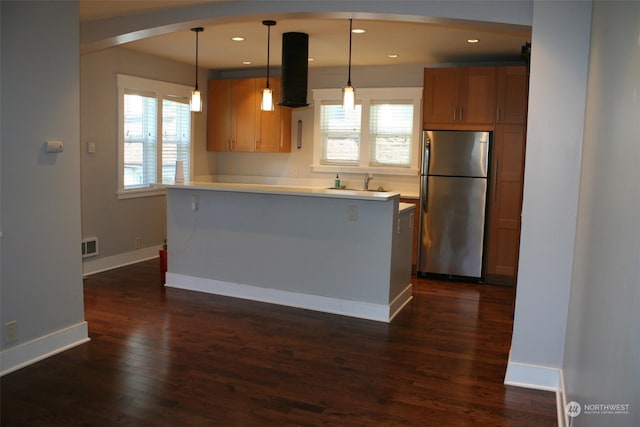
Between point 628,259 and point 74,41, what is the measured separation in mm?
3430

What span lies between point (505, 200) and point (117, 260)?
430cm

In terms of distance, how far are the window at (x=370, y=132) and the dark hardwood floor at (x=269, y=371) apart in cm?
254

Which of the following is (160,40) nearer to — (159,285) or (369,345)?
(159,285)

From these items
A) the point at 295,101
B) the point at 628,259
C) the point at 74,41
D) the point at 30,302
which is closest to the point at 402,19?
the point at 295,101

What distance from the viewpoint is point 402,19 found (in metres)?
3.88

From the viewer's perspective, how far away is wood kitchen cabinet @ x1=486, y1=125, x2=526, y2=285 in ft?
19.3

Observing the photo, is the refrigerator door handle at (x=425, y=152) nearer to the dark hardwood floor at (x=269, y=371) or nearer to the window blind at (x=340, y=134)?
the window blind at (x=340, y=134)

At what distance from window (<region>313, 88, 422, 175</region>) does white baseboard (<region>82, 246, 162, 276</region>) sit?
92.6 inches

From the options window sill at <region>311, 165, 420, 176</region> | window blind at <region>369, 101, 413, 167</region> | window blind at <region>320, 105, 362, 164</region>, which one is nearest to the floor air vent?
window sill at <region>311, 165, 420, 176</region>

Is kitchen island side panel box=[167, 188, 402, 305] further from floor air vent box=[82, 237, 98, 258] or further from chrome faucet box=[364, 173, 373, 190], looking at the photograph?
chrome faucet box=[364, 173, 373, 190]

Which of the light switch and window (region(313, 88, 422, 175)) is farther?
window (region(313, 88, 422, 175))

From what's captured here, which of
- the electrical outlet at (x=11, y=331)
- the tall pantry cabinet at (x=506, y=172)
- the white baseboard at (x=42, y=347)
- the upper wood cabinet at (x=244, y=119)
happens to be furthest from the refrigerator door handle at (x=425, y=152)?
the electrical outlet at (x=11, y=331)

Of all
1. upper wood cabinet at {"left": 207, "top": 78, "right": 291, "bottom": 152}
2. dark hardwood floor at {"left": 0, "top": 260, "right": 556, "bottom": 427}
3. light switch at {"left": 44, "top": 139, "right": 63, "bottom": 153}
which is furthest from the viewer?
upper wood cabinet at {"left": 207, "top": 78, "right": 291, "bottom": 152}

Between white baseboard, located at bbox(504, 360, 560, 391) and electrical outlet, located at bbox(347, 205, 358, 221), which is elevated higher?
electrical outlet, located at bbox(347, 205, 358, 221)
